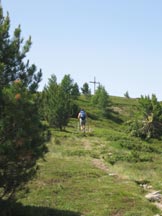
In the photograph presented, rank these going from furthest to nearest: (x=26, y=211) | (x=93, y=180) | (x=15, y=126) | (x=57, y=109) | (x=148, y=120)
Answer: (x=148, y=120) → (x=57, y=109) → (x=93, y=180) → (x=26, y=211) → (x=15, y=126)

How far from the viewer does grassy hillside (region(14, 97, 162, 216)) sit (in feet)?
49.6

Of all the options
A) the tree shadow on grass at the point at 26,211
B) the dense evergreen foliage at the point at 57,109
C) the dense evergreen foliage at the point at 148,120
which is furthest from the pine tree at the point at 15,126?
the dense evergreen foliage at the point at 148,120

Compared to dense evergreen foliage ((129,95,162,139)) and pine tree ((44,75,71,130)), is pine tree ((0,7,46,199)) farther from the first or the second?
dense evergreen foliage ((129,95,162,139))

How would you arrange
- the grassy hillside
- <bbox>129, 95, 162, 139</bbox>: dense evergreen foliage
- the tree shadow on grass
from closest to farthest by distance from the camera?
the tree shadow on grass, the grassy hillside, <bbox>129, 95, 162, 139</bbox>: dense evergreen foliage

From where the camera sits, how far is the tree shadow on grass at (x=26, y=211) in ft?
42.7

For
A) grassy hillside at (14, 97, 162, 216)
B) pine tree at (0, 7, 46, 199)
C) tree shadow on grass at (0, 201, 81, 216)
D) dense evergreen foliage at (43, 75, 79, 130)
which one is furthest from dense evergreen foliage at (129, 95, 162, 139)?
pine tree at (0, 7, 46, 199)

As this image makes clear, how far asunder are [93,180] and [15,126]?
8.22 metres

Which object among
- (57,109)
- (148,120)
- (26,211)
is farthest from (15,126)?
(148,120)

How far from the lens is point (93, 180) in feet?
63.1

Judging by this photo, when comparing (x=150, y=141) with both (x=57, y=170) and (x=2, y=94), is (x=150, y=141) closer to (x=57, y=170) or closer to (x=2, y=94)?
(x=57, y=170)

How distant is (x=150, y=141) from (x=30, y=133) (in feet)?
92.7

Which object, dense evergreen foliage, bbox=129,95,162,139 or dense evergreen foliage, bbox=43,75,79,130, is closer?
dense evergreen foliage, bbox=43,75,79,130

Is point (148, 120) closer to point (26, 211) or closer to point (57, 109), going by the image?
point (57, 109)

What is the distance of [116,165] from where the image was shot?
23766mm
